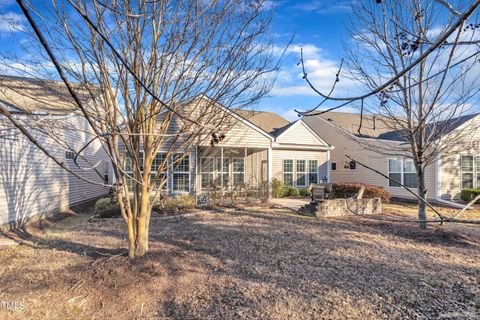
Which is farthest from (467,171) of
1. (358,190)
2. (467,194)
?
(358,190)

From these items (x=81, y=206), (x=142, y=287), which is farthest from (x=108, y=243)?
(x=81, y=206)

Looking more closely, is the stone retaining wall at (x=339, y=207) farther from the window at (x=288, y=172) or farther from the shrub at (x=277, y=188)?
the window at (x=288, y=172)

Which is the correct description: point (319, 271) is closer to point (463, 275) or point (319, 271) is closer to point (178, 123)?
point (463, 275)

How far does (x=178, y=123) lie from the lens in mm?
11828

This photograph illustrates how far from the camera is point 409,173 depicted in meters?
15.1

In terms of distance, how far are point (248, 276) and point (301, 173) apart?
528 inches

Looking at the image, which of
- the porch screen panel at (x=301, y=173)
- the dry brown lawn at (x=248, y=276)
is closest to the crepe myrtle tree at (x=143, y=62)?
the dry brown lawn at (x=248, y=276)

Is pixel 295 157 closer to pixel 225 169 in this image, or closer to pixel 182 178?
pixel 225 169

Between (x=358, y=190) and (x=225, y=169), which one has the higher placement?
(x=225, y=169)

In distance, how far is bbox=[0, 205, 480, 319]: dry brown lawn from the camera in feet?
12.0

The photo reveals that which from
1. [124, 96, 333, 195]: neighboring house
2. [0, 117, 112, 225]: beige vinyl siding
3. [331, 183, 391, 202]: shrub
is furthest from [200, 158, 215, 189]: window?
[331, 183, 391, 202]: shrub

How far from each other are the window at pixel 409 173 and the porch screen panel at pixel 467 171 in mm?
2295

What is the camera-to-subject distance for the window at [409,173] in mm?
14923

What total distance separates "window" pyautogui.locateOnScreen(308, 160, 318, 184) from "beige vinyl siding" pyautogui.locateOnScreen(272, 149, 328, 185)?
0.58ft
